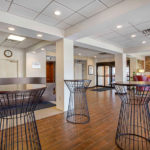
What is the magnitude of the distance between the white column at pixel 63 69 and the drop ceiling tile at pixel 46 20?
2.15 ft

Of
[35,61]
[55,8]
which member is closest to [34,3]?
[55,8]

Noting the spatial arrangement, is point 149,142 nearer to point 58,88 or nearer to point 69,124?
point 69,124

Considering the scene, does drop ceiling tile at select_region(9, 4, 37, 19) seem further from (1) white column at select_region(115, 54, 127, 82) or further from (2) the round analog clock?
(1) white column at select_region(115, 54, 127, 82)

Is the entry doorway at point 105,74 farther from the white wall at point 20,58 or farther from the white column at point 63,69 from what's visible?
the white column at point 63,69

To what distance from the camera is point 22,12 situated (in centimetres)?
250

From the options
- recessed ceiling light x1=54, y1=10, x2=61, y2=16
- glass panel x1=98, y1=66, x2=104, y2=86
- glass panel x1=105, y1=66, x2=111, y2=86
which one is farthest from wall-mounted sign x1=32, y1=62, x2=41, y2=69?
glass panel x1=105, y1=66, x2=111, y2=86

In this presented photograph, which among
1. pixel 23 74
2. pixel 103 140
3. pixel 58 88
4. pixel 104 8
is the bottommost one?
pixel 103 140

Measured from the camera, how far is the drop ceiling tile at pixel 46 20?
2.72 metres

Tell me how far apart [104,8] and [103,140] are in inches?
102

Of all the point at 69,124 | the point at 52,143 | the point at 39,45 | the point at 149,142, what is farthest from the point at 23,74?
the point at 149,142

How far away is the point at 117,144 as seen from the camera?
1.79 meters

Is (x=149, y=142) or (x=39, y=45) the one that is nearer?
(x=149, y=142)

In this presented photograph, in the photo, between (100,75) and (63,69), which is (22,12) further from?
(100,75)

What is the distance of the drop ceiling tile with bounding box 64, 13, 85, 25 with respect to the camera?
2.69 metres
